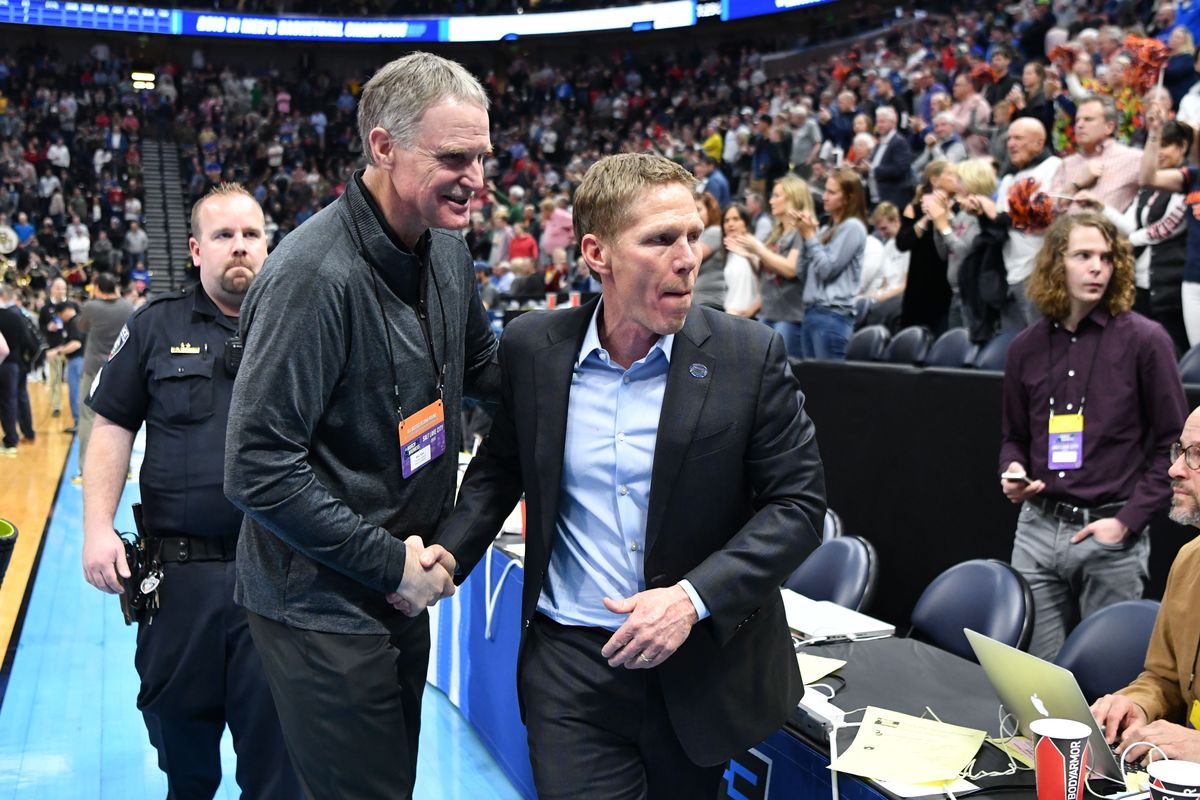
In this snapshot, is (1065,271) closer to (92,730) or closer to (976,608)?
(976,608)

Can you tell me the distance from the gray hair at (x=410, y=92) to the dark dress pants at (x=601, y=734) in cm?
88

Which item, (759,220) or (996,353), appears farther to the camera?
(759,220)

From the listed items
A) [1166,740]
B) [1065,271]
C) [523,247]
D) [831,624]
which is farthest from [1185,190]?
[523,247]

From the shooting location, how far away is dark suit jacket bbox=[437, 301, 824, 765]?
1.73m

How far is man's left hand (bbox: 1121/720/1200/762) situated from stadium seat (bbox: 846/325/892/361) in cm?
405

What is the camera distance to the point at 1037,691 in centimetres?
181

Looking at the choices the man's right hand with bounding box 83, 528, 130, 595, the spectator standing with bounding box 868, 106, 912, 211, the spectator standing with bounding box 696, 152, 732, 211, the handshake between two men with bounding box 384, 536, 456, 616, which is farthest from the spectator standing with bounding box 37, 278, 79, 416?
the handshake between two men with bounding box 384, 536, 456, 616

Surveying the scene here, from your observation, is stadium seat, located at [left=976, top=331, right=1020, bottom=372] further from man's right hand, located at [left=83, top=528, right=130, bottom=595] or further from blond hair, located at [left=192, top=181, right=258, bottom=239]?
man's right hand, located at [left=83, top=528, right=130, bottom=595]

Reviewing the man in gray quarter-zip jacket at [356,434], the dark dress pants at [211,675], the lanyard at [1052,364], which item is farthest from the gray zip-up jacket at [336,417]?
the lanyard at [1052,364]

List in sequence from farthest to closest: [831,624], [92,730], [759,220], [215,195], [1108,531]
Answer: [759,220]
[92,730]
[1108,531]
[831,624]
[215,195]

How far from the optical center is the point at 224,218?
99.8 inches

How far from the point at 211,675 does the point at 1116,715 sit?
6.21 ft

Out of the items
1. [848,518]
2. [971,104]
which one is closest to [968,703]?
[848,518]

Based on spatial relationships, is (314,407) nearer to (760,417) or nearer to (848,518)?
(760,417)
